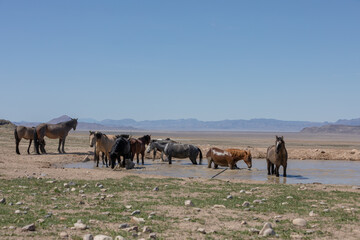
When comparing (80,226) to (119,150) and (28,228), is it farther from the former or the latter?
Answer: (119,150)

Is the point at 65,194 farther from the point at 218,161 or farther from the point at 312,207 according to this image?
the point at 218,161

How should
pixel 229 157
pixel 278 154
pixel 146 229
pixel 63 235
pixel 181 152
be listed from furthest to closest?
pixel 181 152
pixel 229 157
pixel 278 154
pixel 146 229
pixel 63 235

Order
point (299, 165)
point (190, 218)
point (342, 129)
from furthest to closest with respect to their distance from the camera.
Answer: point (342, 129), point (299, 165), point (190, 218)

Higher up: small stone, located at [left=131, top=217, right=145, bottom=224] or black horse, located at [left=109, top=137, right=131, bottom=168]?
black horse, located at [left=109, top=137, right=131, bottom=168]

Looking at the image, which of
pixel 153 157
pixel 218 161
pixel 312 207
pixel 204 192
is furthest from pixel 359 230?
pixel 153 157

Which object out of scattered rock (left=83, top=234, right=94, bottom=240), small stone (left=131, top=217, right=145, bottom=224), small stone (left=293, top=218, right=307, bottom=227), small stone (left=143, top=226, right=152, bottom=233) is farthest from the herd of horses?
scattered rock (left=83, top=234, right=94, bottom=240)

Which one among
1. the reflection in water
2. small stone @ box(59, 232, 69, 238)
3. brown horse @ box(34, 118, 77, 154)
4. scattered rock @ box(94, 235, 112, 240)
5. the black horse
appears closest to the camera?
scattered rock @ box(94, 235, 112, 240)

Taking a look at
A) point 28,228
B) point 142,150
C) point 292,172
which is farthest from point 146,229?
point 142,150

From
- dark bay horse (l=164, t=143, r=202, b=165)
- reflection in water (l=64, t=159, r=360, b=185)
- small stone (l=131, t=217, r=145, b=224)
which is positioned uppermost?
dark bay horse (l=164, t=143, r=202, b=165)

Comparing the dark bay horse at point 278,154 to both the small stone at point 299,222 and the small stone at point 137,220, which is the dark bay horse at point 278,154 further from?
the small stone at point 137,220

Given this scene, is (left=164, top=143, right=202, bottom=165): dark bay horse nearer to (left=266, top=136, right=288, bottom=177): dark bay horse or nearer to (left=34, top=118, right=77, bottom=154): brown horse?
(left=266, top=136, right=288, bottom=177): dark bay horse

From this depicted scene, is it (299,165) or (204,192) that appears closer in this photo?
(204,192)

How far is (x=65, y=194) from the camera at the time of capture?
11.3 meters

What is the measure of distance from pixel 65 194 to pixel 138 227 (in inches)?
170
